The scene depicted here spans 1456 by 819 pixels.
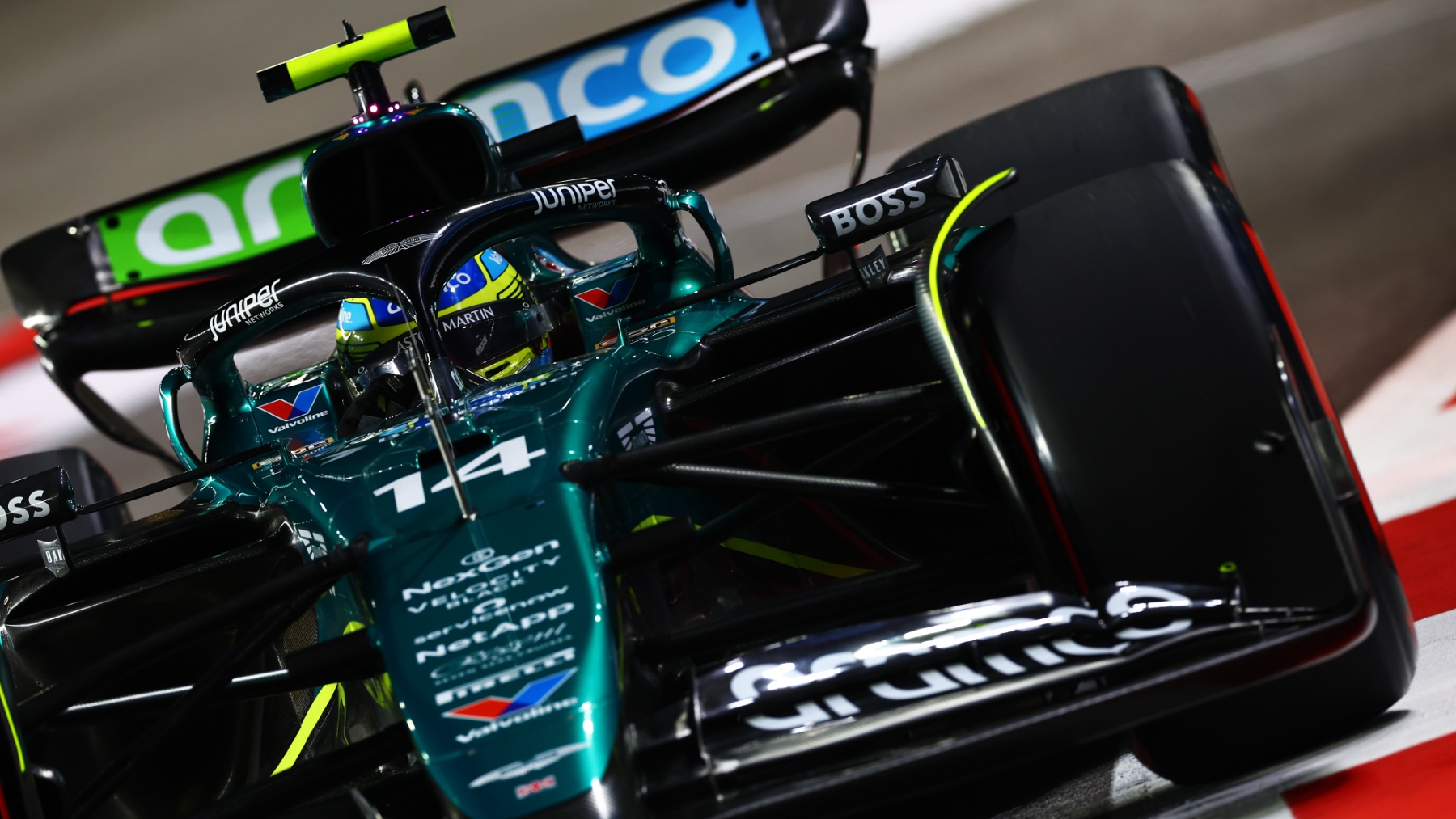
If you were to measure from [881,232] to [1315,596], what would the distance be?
3.37 ft

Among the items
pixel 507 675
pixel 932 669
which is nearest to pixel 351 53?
pixel 507 675

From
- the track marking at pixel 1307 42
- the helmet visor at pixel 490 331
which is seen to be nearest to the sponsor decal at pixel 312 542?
the helmet visor at pixel 490 331

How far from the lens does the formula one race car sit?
5.98ft

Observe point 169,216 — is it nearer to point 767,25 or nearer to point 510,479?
point 767,25

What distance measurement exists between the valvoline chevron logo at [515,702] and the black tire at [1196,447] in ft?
2.50

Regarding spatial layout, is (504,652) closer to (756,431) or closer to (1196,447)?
(756,431)

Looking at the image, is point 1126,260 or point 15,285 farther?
point 15,285

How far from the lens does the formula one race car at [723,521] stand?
1824 millimetres

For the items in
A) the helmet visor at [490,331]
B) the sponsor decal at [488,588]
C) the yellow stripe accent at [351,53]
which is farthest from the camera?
the yellow stripe accent at [351,53]

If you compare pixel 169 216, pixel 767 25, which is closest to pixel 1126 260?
pixel 767 25

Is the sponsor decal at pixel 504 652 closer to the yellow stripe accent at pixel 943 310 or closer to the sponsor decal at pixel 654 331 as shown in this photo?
the yellow stripe accent at pixel 943 310

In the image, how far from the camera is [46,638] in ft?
8.82

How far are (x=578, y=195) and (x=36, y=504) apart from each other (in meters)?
1.19

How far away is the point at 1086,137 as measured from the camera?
344 cm
